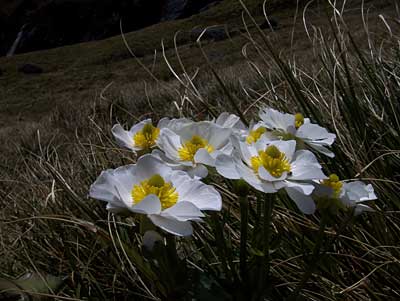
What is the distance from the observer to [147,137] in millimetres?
885

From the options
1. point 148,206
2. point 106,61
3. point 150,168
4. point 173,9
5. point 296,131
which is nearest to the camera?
point 148,206

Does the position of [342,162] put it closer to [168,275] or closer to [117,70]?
[168,275]

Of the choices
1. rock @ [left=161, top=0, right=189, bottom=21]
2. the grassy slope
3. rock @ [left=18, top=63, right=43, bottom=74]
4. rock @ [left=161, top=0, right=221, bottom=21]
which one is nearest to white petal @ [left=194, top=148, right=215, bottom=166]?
the grassy slope

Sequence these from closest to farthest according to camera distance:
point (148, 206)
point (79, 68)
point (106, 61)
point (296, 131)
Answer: point (148, 206), point (296, 131), point (79, 68), point (106, 61)

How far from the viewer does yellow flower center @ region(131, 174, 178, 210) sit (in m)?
0.69

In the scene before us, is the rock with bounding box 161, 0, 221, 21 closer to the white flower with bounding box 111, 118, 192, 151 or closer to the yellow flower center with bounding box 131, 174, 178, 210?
the white flower with bounding box 111, 118, 192, 151

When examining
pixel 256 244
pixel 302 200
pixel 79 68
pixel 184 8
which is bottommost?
pixel 184 8

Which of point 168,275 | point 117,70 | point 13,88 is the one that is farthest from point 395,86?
point 13,88

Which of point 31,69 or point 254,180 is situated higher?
point 254,180

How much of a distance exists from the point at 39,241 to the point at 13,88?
2287 cm

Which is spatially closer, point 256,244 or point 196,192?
point 196,192

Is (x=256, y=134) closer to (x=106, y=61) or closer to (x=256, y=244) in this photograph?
(x=256, y=244)

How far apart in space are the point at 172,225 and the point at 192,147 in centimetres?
19

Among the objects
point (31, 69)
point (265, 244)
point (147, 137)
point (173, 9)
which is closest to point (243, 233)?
point (265, 244)
